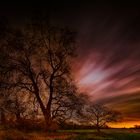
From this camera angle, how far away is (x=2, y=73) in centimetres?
2538

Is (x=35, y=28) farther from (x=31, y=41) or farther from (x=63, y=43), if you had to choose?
(x=63, y=43)

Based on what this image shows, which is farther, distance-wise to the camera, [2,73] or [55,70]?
[55,70]

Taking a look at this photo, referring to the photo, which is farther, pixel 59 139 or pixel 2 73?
pixel 2 73

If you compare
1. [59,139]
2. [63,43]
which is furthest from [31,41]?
[59,139]

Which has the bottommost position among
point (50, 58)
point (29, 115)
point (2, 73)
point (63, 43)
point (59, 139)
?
point (59, 139)

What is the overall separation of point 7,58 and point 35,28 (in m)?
4.28

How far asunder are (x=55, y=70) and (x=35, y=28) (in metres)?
4.75

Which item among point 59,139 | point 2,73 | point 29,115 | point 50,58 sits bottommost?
point 59,139

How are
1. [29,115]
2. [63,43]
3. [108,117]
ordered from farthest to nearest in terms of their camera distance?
1. [108,117]
2. [63,43]
3. [29,115]

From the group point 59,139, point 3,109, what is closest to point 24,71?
point 3,109

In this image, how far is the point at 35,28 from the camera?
1069 inches

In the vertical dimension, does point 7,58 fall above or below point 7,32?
below

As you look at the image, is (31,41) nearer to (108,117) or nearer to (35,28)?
(35,28)

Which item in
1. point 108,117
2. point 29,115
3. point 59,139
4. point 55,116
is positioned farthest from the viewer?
point 108,117
